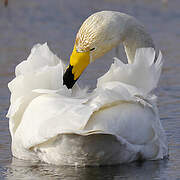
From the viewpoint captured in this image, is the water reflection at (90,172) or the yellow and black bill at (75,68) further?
the yellow and black bill at (75,68)

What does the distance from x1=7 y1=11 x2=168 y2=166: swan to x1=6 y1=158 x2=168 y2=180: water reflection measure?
0.21ft

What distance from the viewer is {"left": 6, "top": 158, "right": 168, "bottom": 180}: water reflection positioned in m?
5.77

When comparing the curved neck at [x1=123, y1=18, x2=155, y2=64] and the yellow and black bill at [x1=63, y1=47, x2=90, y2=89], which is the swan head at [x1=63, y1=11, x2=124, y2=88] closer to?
the yellow and black bill at [x1=63, y1=47, x2=90, y2=89]

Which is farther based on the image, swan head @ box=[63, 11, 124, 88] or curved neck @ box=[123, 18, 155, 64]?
curved neck @ box=[123, 18, 155, 64]

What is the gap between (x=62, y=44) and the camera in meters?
12.2

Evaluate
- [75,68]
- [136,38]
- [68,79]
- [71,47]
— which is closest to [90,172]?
[68,79]

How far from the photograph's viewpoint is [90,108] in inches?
219

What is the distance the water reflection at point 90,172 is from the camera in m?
5.77

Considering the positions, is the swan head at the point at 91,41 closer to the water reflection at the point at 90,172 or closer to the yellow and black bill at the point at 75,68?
the yellow and black bill at the point at 75,68

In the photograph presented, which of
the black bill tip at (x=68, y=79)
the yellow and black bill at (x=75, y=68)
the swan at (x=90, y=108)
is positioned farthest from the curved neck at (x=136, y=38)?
the black bill tip at (x=68, y=79)

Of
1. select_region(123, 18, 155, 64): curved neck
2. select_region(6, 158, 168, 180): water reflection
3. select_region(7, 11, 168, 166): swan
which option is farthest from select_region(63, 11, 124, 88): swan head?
select_region(6, 158, 168, 180): water reflection

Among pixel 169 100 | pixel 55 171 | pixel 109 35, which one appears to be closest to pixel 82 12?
pixel 169 100

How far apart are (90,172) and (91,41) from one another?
140 centimetres

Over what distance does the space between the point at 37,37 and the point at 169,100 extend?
4.80m
